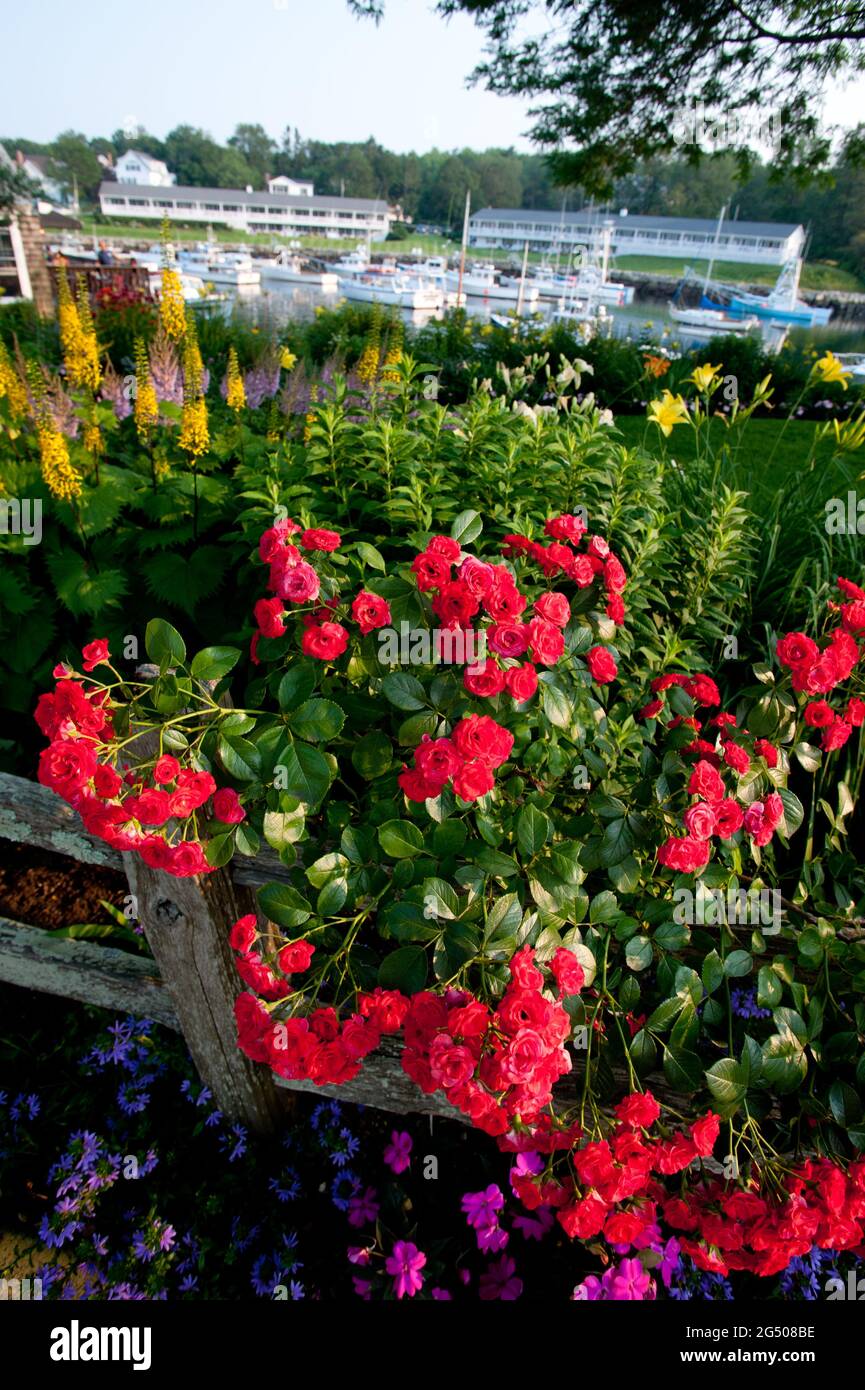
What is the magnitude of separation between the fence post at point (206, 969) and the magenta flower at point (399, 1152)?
32cm

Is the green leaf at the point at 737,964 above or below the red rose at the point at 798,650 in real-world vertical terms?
below

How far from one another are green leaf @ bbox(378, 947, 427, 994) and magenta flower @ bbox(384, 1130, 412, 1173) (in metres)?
0.86

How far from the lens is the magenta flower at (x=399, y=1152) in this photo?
6.05 ft

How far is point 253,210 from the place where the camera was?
3152 inches

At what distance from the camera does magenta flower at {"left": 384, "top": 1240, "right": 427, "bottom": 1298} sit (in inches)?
63.2

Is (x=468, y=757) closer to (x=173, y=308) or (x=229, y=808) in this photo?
(x=229, y=808)

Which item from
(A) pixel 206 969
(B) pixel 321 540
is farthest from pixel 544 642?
(A) pixel 206 969

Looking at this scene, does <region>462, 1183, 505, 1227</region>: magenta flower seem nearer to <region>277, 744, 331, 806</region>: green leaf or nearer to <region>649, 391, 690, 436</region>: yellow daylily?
<region>277, 744, 331, 806</region>: green leaf

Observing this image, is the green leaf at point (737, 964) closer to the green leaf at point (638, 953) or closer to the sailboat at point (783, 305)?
the green leaf at point (638, 953)

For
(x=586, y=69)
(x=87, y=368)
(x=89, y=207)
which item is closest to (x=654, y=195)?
(x=89, y=207)

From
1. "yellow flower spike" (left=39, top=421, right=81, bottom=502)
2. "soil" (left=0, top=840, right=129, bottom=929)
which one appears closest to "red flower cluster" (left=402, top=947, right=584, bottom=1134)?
"soil" (left=0, top=840, right=129, bottom=929)

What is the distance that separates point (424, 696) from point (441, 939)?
0.41 metres

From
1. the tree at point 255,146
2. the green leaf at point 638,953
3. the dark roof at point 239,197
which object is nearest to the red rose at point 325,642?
the green leaf at point 638,953
